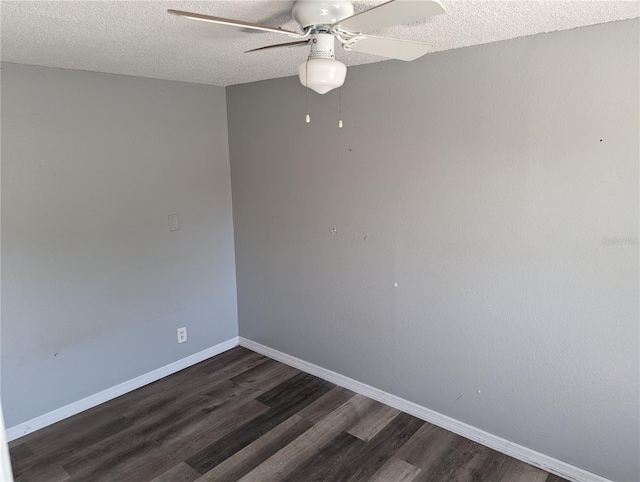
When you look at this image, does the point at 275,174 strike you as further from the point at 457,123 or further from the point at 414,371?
the point at 414,371

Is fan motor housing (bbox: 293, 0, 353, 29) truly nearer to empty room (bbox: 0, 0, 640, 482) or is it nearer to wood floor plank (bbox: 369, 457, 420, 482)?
empty room (bbox: 0, 0, 640, 482)

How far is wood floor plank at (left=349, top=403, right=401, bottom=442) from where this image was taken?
2.64 m

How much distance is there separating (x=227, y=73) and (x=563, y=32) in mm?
1929

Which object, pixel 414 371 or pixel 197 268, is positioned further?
pixel 197 268

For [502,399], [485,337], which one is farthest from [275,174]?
[502,399]

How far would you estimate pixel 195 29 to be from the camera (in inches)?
74.2

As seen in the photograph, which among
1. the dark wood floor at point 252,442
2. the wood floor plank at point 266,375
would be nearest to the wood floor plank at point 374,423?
the dark wood floor at point 252,442

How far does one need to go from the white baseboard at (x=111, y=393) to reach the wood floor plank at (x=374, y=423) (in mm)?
1461

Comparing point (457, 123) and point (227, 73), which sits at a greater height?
point (227, 73)

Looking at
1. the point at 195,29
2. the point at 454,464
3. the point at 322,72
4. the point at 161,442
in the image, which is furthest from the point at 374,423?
the point at 195,29

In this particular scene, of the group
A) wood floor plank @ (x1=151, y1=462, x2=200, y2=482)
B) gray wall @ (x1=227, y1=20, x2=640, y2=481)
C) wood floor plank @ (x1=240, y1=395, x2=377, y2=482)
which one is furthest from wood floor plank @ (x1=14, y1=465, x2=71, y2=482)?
gray wall @ (x1=227, y1=20, x2=640, y2=481)

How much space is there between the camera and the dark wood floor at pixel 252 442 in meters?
2.35

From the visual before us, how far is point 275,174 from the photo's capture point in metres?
3.29

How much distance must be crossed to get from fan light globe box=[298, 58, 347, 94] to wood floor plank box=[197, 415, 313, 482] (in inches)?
77.3
